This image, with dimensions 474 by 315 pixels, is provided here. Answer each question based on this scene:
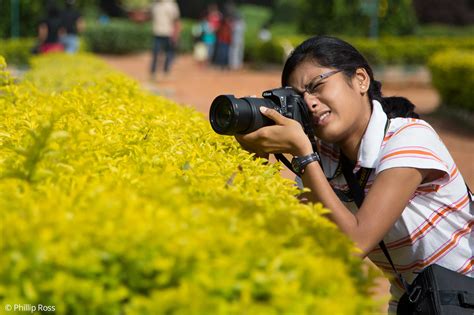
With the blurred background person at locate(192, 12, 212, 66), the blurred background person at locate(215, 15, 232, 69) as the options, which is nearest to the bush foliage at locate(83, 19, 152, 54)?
the blurred background person at locate(192, 12, 212, 66)

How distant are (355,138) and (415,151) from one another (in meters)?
0.34

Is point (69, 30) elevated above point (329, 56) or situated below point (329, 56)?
below

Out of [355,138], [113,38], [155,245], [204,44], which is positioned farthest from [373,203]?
[113,38]

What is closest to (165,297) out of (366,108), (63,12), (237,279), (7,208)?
(237,279)

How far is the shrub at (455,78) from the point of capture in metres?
12.1

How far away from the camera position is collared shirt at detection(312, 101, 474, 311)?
253 cm

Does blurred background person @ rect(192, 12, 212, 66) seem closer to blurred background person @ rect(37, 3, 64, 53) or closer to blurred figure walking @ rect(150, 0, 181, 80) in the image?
blurred figure walking @ rect(150, 0, 181, 80)

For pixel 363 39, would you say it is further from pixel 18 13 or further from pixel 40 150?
pixel 40 150

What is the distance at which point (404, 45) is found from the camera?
19172 mm

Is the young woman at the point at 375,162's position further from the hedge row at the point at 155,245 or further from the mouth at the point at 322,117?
the hedge row at the point at 155,245

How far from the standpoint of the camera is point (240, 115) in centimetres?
247

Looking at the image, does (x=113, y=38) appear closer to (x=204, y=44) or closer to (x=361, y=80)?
(x=204, y=44)

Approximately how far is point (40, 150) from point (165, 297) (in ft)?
2.30

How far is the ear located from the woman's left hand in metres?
0.39
